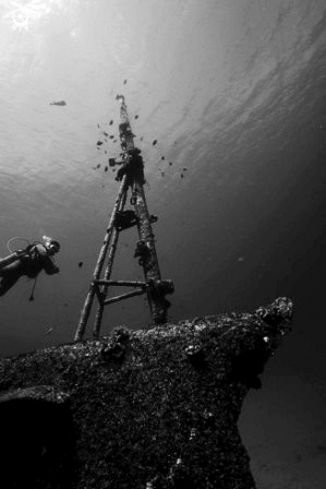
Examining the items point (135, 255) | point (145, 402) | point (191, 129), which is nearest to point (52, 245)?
point (135, 255)

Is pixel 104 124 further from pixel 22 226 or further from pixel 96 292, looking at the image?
pixel 96 292

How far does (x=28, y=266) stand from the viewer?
284 inches

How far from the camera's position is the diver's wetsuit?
703cm

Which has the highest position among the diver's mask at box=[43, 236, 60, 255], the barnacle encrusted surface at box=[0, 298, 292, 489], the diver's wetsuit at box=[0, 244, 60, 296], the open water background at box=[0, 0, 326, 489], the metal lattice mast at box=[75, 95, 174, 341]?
the open water background at box=[0, 0, 326, 489]

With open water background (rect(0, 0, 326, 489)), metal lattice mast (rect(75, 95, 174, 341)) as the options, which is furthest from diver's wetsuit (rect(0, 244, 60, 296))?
open water background (rect(0, 0, 326, 489))

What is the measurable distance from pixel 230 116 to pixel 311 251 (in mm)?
29735

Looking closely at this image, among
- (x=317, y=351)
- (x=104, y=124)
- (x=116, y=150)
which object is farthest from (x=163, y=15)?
(x=317, y=351)

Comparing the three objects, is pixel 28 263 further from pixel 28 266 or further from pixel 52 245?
pixel 52 245

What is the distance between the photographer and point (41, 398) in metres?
1.67

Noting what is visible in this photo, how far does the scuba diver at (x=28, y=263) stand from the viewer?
6977mm

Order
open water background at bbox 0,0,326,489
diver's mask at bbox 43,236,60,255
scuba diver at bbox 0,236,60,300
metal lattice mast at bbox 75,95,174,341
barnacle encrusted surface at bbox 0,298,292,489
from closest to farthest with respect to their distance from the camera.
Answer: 1. barnacle encrusted surface at bbox 0,298,292,489
2. metal lattice mast at bbox 75,95,174,341
3. scuba diver at bbox 0,236,60,300
4. diver's mask at bbox 43,236,60,255
5. open water background at bbox 0,0,326,489

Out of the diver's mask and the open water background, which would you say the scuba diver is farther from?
the open water background

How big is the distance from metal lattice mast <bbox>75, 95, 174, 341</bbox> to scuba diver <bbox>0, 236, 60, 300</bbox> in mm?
2809

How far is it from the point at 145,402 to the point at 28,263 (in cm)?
608
